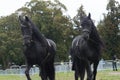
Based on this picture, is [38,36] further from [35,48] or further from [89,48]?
[89,48]

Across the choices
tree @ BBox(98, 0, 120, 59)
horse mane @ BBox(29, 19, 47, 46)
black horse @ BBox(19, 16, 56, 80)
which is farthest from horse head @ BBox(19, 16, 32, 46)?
tree @ BBox(98, 0, 120, 59)

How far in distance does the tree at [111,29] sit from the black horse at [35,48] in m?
46.0

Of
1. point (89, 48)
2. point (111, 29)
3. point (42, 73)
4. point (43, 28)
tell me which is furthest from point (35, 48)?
point (43, 28)

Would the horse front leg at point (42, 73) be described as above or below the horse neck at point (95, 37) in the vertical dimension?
below

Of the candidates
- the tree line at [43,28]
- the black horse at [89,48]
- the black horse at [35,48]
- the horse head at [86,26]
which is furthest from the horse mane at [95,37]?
the tree line at [43,28]

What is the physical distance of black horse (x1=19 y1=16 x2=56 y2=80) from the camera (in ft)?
44.9

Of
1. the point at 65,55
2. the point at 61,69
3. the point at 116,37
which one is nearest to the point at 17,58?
the point at 65,55

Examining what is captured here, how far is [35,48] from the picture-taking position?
46.3 ft

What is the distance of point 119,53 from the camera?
61031mm

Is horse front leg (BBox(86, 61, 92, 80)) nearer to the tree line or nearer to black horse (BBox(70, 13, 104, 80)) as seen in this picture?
black horse (BBox(70, 13, 104, 80))

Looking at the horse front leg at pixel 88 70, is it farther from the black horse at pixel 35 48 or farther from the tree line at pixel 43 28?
the tree line at pixel 43 28

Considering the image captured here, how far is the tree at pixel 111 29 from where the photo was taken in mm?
60750

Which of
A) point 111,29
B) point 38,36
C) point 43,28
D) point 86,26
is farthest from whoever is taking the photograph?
point 43,28

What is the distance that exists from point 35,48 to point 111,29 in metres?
47.4
